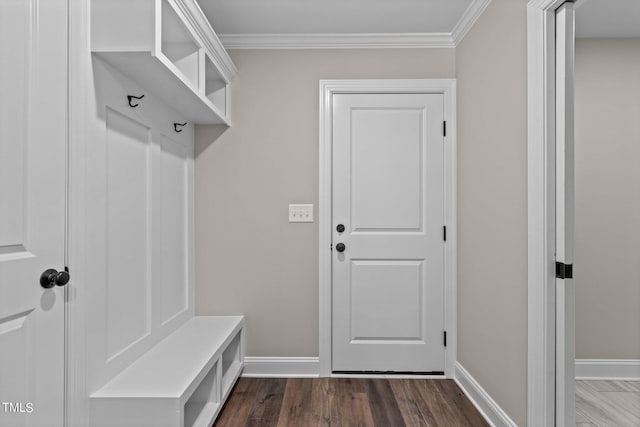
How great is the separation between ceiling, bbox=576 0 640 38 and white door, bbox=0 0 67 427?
2.44 metres

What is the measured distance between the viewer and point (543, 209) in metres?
1.63

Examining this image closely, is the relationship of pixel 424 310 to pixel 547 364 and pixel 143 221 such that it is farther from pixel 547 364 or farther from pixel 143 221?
pixel 143 221

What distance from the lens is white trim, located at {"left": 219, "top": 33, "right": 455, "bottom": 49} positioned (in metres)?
2.69

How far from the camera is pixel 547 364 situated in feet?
5.30

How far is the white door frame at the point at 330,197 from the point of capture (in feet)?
8.87

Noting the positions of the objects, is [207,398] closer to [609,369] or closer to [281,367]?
[281,367]

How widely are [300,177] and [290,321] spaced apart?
41.3 inches

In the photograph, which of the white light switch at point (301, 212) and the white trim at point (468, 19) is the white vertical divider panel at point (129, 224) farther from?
the white trim at point (468, 19)

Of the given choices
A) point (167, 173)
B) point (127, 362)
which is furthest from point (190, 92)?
point (127, 362)

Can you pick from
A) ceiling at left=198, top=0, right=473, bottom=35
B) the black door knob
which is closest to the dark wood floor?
the black door knob

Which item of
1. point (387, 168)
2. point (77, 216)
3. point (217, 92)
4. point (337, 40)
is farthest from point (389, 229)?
point (77, 216)

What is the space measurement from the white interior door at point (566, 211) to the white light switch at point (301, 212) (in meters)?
1.58

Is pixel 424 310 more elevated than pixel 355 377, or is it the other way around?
pixel 424 310

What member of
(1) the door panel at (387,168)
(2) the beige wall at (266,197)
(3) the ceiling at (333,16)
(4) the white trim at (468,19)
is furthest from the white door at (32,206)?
(4) the white trim at (468,19)
